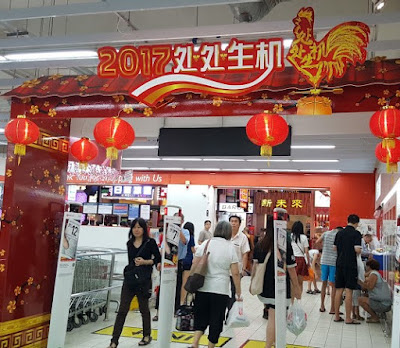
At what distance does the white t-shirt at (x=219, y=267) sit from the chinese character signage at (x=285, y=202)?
551 inches

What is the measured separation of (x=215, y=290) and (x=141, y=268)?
4.13 feet

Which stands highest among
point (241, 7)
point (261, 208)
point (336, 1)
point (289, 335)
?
point (336, 1)

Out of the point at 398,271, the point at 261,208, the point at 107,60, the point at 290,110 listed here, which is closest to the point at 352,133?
the point at 290,110

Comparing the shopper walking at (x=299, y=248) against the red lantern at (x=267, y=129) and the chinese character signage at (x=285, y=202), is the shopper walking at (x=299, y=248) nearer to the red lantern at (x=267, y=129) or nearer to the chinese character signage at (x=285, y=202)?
the red lantern at (x=267, y=129)

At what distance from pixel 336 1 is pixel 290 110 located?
265 cm

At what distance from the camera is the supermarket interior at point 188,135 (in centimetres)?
423

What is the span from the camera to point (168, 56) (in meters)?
4.28

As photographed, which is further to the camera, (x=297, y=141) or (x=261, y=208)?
(x=261, y=208)

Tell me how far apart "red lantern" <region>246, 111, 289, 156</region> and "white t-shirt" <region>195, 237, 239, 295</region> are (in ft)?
3.85

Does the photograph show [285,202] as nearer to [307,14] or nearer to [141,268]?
[141,268]

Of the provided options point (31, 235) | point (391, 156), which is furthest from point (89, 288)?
point (391, 156)

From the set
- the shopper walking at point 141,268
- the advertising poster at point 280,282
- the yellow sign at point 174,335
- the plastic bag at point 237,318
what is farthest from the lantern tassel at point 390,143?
the yellow sign at point 174,335

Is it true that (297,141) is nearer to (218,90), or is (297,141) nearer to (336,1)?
(336,1)

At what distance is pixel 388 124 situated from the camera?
13.0 ft
